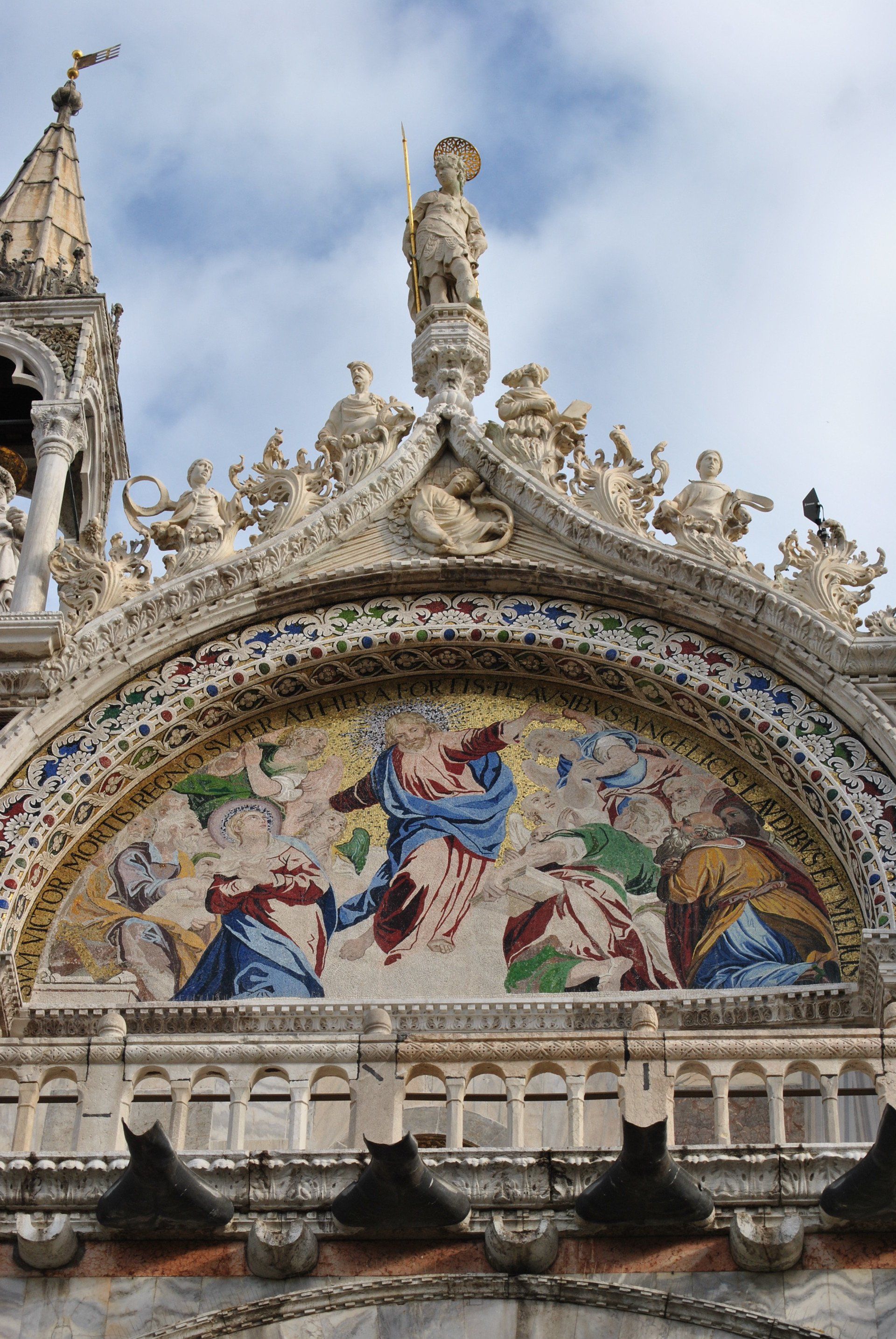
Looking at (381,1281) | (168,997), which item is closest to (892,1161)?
(381,1281)

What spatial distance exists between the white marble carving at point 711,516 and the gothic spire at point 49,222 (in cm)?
451

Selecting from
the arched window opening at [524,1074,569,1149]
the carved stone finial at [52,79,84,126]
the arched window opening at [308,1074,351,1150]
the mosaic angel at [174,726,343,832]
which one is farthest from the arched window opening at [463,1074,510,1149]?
the carved stone finial at [52,79,84,126]

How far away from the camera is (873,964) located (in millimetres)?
9984

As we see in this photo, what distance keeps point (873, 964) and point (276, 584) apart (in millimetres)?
3935

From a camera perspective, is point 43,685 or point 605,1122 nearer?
point 605,1122

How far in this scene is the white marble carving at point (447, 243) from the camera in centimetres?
1388

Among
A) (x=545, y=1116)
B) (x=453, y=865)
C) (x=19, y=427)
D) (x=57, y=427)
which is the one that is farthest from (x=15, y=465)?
(x=545, y=1116)

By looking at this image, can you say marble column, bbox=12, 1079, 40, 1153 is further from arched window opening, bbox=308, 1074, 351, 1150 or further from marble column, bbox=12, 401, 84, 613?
marble column, bbox=12, 401, 84, 613

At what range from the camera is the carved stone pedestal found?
43.5ft

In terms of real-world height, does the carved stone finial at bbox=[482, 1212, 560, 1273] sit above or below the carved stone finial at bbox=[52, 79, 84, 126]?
below

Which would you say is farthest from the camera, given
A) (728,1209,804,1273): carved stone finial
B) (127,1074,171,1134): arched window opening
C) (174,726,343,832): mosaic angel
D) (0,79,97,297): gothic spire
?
(0,79,97,297): gothic spire

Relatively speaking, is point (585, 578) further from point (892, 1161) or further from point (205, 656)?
point (892, 1161)

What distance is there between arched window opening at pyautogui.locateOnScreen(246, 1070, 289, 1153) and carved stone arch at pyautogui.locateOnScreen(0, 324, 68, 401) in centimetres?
537

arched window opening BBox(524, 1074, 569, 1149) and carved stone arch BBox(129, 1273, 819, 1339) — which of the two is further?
arched window opening BBox(524, 1074, 569, 1149)
